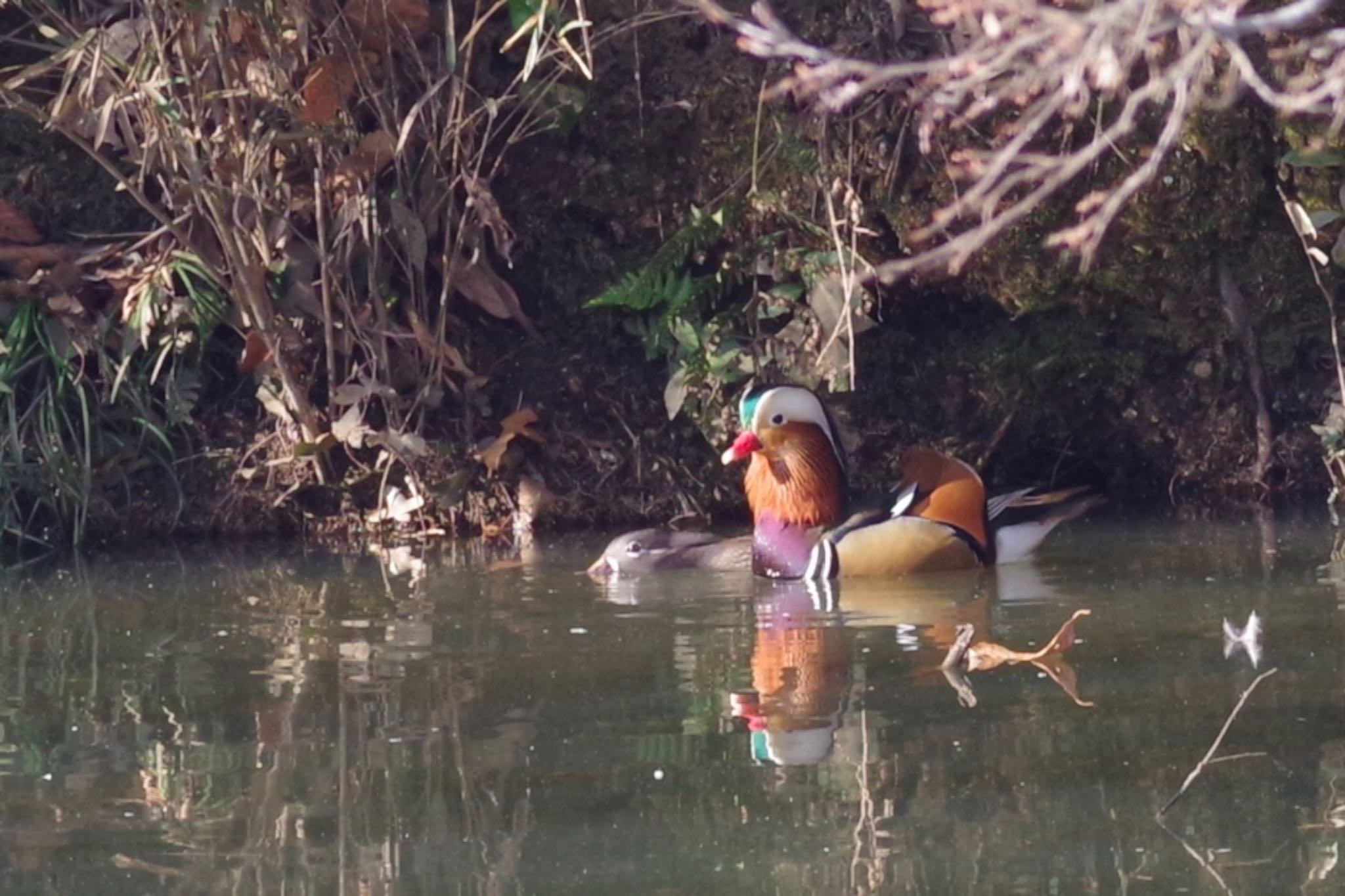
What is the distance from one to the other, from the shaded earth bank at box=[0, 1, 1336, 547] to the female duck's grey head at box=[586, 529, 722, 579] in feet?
2.83

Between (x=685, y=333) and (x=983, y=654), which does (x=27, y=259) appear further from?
(x=983, y=654)

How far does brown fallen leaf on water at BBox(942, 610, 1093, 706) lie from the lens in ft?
16.3

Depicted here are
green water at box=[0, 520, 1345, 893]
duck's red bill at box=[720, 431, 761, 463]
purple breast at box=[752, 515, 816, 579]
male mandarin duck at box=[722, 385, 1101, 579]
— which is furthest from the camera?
duck's red bill at box=[720, 431, 761, 463]

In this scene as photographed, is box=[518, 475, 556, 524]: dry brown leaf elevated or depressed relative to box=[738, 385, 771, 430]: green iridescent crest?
depressed

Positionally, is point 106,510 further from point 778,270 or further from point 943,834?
point 943,834

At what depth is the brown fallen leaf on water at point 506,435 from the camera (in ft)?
27.0

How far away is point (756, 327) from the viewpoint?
8227mm

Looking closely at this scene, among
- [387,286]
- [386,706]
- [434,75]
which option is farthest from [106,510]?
[386,706]

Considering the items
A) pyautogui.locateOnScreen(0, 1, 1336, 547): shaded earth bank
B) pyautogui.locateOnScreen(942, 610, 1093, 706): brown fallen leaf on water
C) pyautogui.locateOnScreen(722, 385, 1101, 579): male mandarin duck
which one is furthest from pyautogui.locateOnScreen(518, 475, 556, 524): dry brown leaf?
pyautogui.locateOnScreen(942, 610, 1093, 706): brown fallen leaf on water

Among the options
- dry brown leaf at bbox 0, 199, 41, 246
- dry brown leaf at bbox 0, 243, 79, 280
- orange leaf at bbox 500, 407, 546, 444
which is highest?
dry brown leaf at bbox 0, 199, 41, 246

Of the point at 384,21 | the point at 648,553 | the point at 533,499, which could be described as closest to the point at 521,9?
the point at 384,21

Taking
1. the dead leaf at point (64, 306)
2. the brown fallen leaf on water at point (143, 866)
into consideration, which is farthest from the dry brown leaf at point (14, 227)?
the brown fallen leaf on water at point (143, 866)

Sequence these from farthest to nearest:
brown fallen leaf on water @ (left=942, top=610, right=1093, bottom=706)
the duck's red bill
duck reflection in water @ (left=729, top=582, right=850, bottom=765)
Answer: the duck's red bill
brown fallen leaf on water @ (left=942, top=610, right=1093, bottom=706)
duck reflection in water @ (left=729, top=582, right=850, bottom=765)

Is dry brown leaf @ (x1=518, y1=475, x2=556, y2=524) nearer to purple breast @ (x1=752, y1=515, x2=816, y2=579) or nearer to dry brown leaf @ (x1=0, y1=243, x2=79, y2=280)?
purple breast @ (x1=752, y1=515, x2=816, y2=579)
